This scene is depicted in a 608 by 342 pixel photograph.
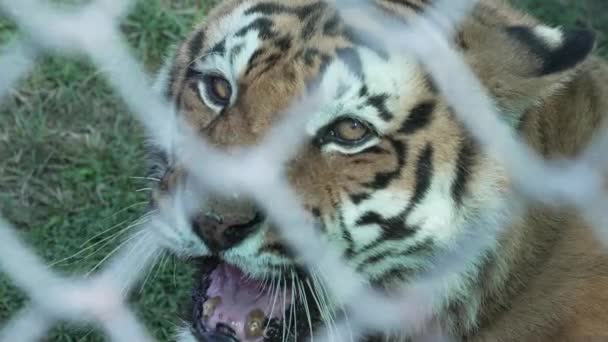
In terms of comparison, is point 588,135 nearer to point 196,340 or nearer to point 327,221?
point 327,221

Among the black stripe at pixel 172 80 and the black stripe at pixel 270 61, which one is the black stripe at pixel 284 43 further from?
the black stripe at pixel 172 80

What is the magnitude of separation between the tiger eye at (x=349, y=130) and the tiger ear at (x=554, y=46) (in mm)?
286

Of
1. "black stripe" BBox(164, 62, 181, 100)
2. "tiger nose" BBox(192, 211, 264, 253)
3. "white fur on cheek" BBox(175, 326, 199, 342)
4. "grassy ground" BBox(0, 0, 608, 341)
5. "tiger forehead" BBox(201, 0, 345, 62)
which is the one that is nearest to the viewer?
"tiger nose" BBox(192, 211, 264, 253)

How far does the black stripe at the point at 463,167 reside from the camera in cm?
141

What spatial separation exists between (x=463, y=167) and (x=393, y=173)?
0.36 ft

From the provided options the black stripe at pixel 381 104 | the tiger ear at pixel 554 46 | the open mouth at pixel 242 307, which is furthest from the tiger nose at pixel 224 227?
the tiger ear at pixel 554 46

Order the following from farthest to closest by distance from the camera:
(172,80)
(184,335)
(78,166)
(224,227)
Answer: (78,166), (172,80), (184,335), (224,227)

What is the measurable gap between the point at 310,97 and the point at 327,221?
187mm

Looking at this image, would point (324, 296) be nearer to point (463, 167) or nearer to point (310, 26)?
point (463, 167)

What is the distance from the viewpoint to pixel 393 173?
1399 mm

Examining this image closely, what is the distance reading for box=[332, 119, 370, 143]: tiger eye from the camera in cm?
134

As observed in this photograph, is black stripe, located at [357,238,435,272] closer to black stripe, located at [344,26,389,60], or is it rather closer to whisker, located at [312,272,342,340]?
whisker, located at [312,272,342,340]

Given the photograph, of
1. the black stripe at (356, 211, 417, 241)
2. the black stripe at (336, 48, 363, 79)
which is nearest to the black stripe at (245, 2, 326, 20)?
the black stripe at (336, 48, 363, 79)

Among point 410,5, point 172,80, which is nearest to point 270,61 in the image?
point 410,5
